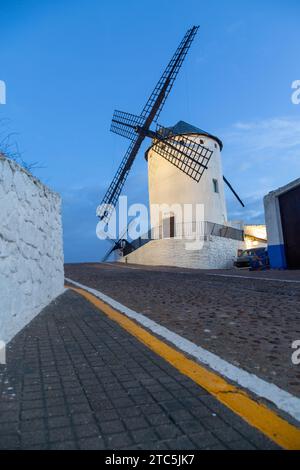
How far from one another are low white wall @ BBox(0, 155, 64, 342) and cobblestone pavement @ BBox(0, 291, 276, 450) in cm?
61

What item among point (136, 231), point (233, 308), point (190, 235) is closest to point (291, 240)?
point (190, 235)

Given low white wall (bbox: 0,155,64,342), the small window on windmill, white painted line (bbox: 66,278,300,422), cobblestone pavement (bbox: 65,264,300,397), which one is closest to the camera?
white painted line (bbox: 66,278,300,422)

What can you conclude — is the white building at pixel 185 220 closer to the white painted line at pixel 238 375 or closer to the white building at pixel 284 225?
the white building at pixel 284 225

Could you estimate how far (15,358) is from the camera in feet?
11.0

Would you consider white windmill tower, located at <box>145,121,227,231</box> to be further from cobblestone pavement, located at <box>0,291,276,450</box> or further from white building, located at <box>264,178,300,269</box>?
cobblestone pavement, located at <box>0,291,276,450</box>

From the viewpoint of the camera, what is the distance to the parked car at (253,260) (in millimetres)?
22620

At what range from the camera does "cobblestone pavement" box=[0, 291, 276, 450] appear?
1.93m

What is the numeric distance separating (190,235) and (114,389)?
24.6 metres

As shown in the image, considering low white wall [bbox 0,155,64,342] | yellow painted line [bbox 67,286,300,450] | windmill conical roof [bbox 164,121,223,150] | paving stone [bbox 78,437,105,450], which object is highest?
windmill conical roof [bbox 164,121,223,150]

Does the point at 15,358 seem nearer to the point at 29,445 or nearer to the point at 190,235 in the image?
the point at 29,445

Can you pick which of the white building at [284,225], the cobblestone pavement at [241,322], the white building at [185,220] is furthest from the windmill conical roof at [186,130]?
the cobblestone pavement at [241,322]

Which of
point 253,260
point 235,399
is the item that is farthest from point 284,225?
point 235,399

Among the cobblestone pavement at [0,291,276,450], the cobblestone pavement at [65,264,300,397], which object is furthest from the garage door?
the cobblestone pavement at [0,291,276,450]

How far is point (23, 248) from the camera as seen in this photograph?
4.66 metres
